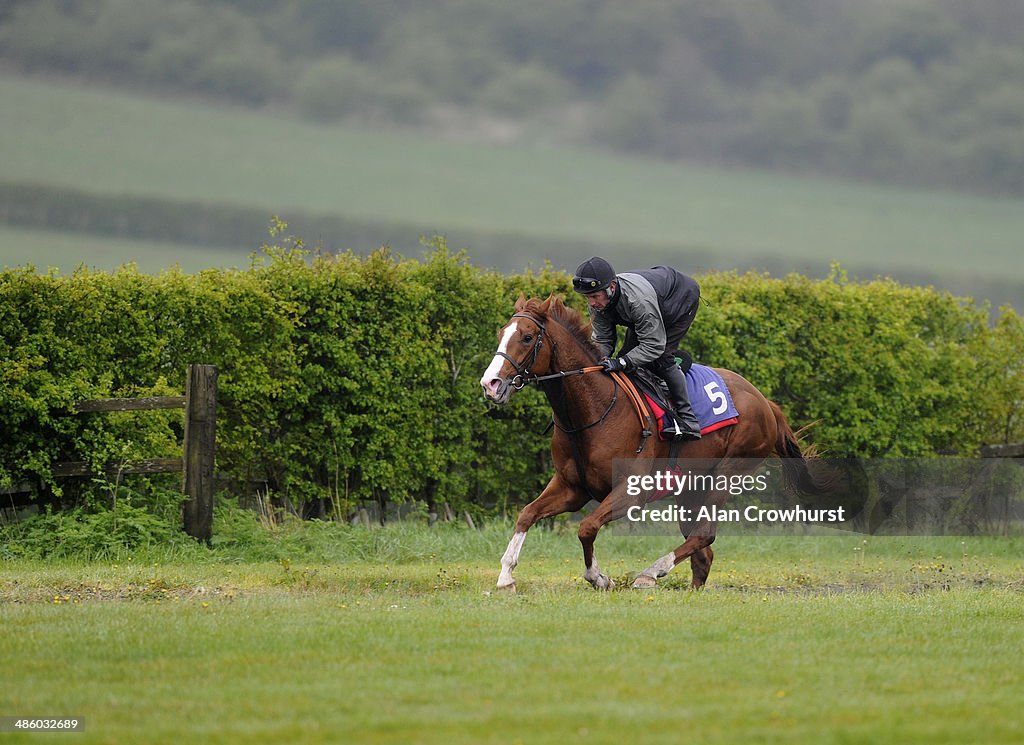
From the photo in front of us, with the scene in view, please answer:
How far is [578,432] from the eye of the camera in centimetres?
1040

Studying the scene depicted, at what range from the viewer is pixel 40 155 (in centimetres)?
3003

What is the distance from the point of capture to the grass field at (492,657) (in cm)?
532

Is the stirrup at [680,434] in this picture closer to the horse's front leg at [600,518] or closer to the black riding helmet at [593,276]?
the horse's front leg at [600,518]

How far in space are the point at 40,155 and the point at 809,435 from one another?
21145 mm

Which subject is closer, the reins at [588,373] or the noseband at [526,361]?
the noseband at [526,361]

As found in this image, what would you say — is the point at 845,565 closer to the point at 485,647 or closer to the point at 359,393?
the point at 359,393

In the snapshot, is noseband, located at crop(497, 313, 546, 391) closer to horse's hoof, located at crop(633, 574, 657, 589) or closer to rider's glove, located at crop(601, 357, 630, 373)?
rider's glove, located at crop(601, 357, 630, 373)

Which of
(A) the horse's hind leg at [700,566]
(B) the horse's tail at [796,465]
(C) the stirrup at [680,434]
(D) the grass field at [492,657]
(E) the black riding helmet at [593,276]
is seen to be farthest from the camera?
(B) the horse's tail at [796,465]

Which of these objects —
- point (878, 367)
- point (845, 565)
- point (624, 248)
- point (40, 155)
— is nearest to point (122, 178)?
point (40, 155)

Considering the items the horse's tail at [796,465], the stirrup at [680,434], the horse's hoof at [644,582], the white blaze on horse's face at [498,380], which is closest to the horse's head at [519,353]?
the white blaze on horse's face at [498,380]

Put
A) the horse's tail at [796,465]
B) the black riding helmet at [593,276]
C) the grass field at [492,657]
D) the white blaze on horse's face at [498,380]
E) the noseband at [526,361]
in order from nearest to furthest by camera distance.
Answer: the grass field at [492,657] → the white blaze on horse's face at [498,380] → the noseband at [526,361] → the black riding helmet at [593,276] → the horse's tail at [796,465]

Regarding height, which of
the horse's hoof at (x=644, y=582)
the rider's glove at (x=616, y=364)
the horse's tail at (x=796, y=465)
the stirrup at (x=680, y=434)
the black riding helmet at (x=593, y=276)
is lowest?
the horse's hoof at (x=644, y=582)

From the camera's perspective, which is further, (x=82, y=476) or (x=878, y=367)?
(x=878, y=367)

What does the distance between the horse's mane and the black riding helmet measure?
17.3 inches
